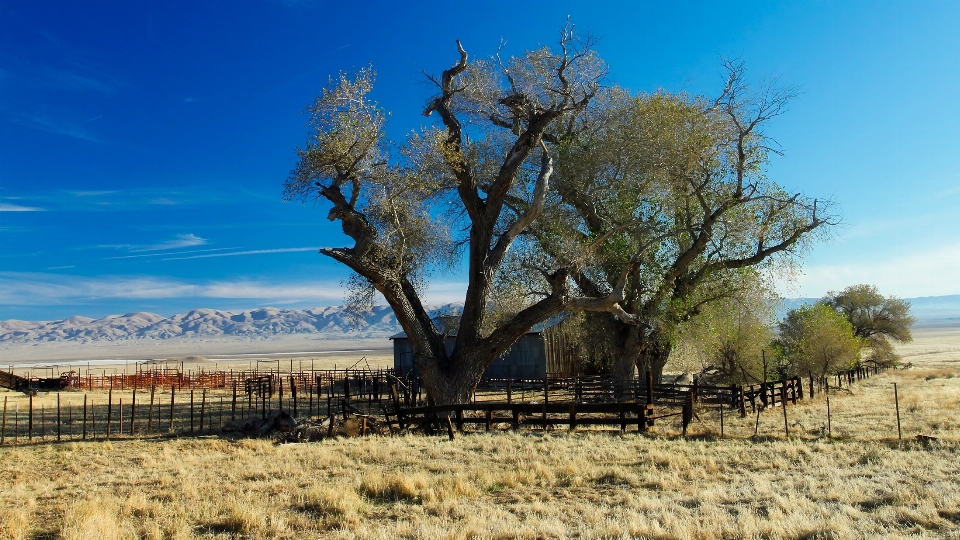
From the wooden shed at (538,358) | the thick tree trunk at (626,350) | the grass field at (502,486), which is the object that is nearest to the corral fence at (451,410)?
the thick tree trunk at (626,350)

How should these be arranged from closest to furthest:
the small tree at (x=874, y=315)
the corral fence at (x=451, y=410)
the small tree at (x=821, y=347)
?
the corral fence at (x=451, y=410)
the small tree at (x=821, y=347)
the small tree at (x=874, y=315)

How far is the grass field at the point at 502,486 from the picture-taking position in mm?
8203

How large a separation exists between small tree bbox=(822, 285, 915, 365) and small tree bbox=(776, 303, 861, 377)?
18855 millimetres

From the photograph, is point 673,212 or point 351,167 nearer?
point 351,167

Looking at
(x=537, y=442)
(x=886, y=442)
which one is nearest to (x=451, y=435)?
(x=537, y=442)

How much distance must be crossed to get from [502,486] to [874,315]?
59.7 meters

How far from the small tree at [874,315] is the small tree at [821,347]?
1886cm

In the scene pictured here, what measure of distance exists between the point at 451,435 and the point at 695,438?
624 cm

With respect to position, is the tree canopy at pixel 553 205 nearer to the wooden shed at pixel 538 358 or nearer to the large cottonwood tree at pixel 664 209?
the large cottonwood tree at pixel 664 209

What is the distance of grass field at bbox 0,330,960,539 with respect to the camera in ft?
26.9

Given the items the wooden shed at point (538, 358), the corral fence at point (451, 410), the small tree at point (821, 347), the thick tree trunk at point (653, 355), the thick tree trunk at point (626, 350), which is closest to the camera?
the corral fence at point (451, 410)

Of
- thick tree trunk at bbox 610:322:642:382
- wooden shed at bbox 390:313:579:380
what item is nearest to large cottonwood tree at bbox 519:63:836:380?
thick tree trunk at bbox 610:322:642:382

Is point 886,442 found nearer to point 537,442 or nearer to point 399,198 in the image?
point 537,442

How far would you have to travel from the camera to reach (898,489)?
9906mm
